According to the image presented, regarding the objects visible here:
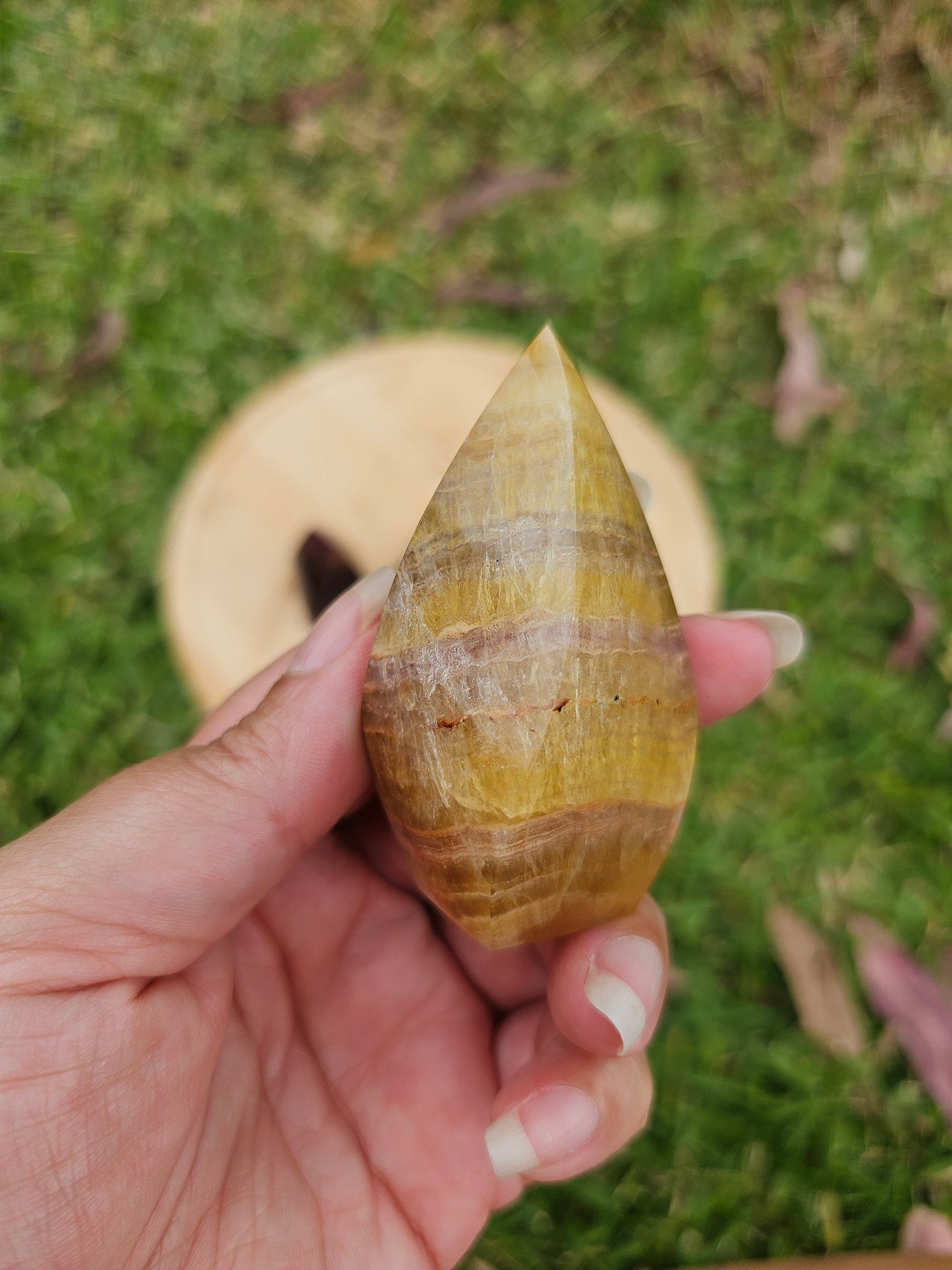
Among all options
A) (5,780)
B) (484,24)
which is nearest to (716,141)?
→ (484,24)

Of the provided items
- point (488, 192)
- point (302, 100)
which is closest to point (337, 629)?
point (488, 192)

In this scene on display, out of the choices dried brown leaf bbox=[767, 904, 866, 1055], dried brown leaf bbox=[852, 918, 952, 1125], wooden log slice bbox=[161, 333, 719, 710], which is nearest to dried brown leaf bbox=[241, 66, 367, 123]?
wooden log slice bbox=[161, 333, 719, 710]

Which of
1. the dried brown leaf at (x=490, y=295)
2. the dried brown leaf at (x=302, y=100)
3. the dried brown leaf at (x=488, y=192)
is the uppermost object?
the dried brown leaf at (x=302, y=100)

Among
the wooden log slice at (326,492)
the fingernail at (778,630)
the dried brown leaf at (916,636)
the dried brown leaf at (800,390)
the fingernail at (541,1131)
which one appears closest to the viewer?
the fingernail at (541,1131)

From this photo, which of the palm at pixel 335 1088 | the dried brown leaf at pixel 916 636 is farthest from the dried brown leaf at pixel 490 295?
the palm at pixel 335 1088

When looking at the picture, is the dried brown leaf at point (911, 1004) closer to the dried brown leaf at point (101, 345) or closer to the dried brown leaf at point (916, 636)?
the dried brown leaf at point (916, 636)

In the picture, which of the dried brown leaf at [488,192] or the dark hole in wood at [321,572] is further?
the dried brown leaf at [488,192]
